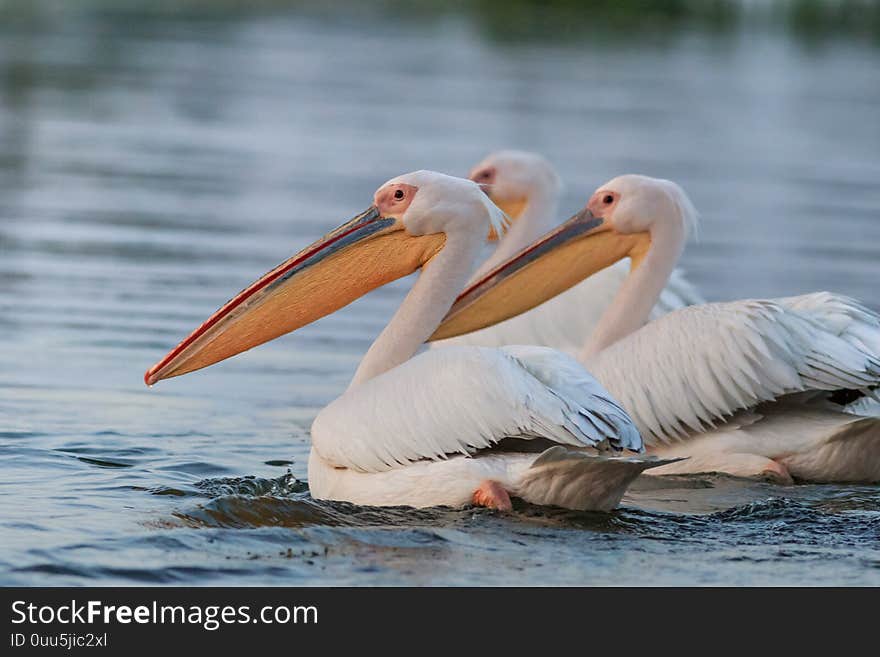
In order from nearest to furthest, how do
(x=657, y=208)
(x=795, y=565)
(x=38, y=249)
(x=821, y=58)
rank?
(x=795, y=565)
(x=657, y=208)
(x=38, y=249)
(x=821, y=58)

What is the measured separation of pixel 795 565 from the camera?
4793mm

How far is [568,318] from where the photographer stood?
24.3 feet

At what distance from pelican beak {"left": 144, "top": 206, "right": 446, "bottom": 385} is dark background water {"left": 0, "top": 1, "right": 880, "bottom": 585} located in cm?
45

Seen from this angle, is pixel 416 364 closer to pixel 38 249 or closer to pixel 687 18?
pixel 38 249

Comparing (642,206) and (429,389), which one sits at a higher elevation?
(642,206)

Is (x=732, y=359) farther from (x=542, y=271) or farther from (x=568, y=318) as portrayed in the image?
(x=568, y=318)

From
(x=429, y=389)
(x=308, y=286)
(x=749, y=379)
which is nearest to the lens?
(x=429, y=389)

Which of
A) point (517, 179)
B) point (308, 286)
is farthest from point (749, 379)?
point (517, 179)

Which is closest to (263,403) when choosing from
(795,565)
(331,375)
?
(331,375)

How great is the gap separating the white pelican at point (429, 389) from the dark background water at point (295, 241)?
123 millimetres

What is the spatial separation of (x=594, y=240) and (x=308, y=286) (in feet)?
5.11

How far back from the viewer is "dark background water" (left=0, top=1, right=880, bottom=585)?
4867 millimetres

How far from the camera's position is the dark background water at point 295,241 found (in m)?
4.87

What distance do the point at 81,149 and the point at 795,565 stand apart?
1014cm
